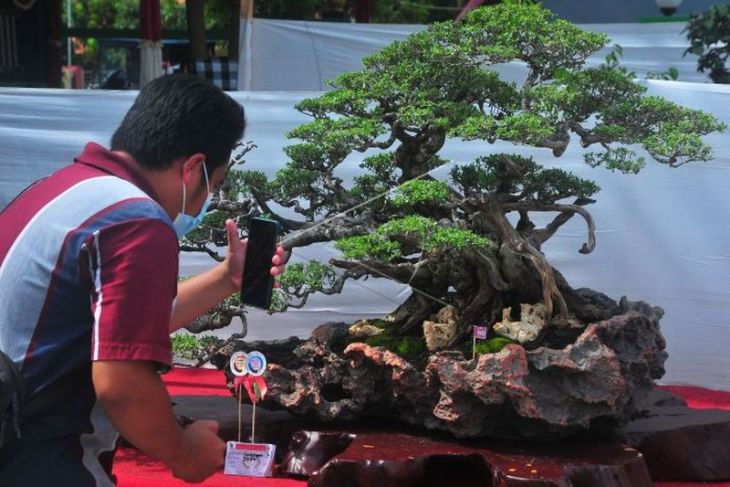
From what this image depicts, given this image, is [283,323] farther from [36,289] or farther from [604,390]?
[36,289]

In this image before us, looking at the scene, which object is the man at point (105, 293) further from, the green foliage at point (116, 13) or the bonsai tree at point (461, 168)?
the green foliage at point (116, 13)

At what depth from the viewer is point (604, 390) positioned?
3518mm

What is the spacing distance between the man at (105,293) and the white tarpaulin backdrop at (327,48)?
15.3 ft

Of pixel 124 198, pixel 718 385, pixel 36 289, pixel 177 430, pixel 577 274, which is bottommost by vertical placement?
pixel 718 385

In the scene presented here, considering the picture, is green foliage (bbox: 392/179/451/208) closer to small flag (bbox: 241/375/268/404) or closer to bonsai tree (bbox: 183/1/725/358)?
bonsai tree (bbox: 183/1/725/358)

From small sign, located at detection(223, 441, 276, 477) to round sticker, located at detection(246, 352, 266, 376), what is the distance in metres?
0.30

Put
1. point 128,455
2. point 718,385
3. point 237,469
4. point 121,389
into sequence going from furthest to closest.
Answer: point 718,385 < point 128,455 < point 237,469 < point 121,389

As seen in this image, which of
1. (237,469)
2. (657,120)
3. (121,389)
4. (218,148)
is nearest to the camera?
(121,389)

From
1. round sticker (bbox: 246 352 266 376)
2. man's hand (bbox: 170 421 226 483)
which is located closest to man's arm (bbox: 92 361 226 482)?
man's hand (bbox: 170 421 226 483)

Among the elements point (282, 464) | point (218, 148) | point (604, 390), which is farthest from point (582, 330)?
point (218, 148)

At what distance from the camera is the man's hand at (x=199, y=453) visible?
1517 millimetres

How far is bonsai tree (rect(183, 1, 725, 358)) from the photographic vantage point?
3.64 m

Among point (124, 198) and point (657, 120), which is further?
point (657, 120)

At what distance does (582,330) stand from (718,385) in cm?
166
